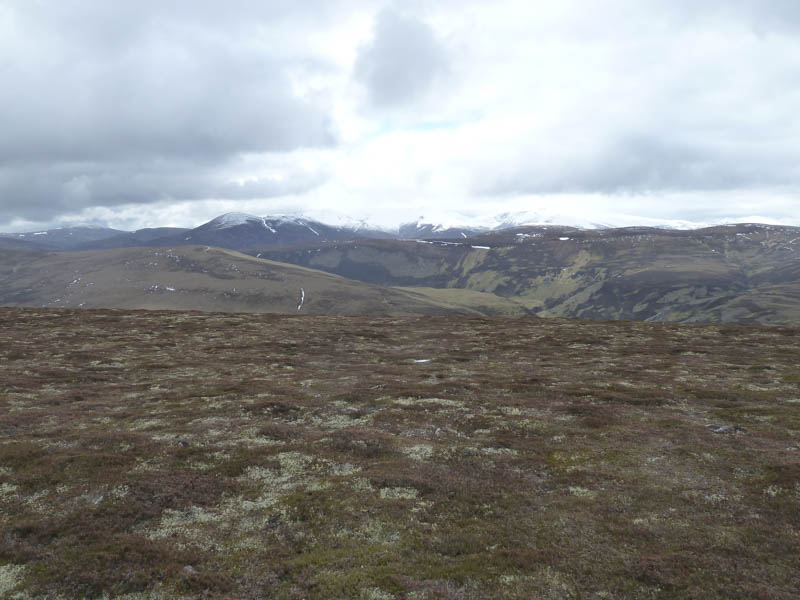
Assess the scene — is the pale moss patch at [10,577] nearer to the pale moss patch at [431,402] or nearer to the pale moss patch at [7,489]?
the pale moss patch at [7,489]

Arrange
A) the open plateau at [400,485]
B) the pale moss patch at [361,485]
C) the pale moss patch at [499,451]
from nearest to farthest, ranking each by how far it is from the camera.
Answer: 1. the open plateau at [400,485]
2. the pale moss patch at [361,485]
3. the pale moss patch at [499,451]

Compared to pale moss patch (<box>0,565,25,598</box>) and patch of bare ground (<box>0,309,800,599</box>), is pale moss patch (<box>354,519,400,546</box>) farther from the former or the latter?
pale moss patch (<box>0,565,25,598</box>)

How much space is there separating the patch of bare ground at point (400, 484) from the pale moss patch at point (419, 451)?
0.44 feet

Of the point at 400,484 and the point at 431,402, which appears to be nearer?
the point at 400,484

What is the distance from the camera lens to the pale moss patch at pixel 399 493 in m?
14.2

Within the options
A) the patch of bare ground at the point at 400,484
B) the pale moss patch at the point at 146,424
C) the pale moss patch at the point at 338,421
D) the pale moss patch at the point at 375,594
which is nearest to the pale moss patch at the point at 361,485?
the patch of bare ground at the point at 400,484

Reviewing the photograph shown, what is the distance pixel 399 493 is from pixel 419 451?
378cm

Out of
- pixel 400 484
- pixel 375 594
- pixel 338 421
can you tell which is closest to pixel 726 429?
pixel 400 484

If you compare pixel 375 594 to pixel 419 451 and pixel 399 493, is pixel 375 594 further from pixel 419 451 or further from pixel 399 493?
pixel 419 451

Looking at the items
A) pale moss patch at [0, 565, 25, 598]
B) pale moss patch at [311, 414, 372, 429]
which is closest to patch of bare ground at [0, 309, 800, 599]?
pale moss patch at [0, 565, 25, 598]

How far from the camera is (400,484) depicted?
15.0 meters

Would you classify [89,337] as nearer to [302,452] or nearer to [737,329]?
[302,452]

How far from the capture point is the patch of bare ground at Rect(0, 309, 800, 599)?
10.2 metres

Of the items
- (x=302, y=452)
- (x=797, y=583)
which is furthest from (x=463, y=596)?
(x=302, y=452)
